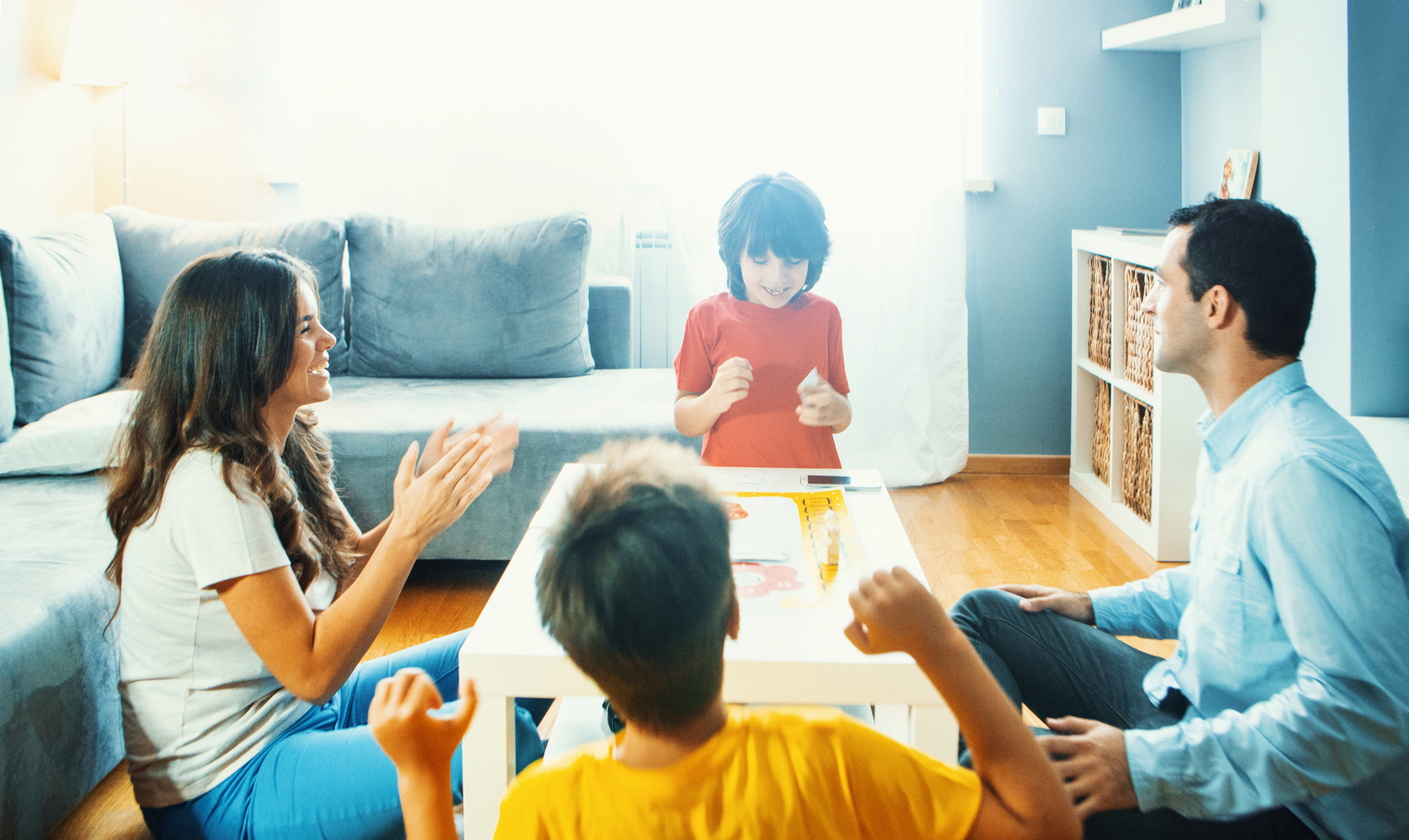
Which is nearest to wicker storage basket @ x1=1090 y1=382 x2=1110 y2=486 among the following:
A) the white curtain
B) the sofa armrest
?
the white curtain

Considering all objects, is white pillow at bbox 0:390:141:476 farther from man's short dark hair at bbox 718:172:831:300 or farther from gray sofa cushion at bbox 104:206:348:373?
man's short dark hair at bbox 718:172:831:300

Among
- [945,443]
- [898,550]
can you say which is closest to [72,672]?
[898,550]

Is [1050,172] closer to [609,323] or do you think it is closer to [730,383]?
[609,323]

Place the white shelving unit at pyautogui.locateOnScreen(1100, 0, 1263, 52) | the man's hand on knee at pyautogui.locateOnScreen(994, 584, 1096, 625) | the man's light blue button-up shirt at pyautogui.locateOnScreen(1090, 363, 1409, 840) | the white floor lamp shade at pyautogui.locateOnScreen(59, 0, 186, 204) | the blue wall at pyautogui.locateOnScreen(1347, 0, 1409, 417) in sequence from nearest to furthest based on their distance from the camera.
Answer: the man's light blue button-up shirt at pyautogui.locateOnScreen(1090, 363, 1409, 840), the man's hand on knee at pyautogui.locateOnScreen(994, 584, 1096, 625), the blue wall at pyautogui.locateOnScreen(1347, 0, 1409, 417), the white shelving unit at pyautogui.locateOnScreen(1100, 0, 1263, 52), the white floor lamp shade at pyautogui.locateOnScreen(59, 0, 186, 204)

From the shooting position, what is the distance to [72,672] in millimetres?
1487

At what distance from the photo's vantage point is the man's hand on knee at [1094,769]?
0.96 m

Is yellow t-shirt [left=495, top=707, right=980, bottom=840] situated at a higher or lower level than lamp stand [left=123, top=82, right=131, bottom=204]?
lower

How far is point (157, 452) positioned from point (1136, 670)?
1.19 metres

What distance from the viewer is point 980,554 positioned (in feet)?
9.21

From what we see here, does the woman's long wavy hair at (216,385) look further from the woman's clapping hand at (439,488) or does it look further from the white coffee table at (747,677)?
the white coffee table at (747,677)

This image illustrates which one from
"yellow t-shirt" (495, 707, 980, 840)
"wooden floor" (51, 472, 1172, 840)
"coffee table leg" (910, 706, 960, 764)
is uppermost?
"yellow t-shirt" (495, 707, 980, 840)

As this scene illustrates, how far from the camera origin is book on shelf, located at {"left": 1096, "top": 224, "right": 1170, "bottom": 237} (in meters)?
3.03

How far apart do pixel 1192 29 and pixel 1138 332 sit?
2.77 ft

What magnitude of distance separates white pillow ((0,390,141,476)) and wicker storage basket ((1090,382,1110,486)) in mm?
2749
